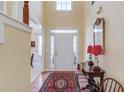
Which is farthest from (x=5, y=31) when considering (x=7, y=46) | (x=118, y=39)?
(x=118, y=39)

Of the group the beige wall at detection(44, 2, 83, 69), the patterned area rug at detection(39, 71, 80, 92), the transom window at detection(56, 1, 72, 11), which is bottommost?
the patterned area rug at detection(39, 71, 80, 92)

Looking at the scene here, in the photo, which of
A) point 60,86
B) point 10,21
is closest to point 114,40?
point 10,21

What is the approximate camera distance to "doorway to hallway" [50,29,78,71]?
1057 cm

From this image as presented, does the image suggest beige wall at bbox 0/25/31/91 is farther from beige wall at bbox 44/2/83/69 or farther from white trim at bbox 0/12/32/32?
beige wall at bbox 44/2/83/69

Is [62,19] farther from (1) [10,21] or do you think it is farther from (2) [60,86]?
(1) [10,21]

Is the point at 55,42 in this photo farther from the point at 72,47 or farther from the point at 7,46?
the point at 7,46

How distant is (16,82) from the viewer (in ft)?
7.70

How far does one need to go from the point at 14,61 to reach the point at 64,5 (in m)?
8.89

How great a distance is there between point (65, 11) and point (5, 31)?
8817 millimetres

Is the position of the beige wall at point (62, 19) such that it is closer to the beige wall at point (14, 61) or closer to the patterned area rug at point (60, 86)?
the patterned area rug at point (60, 86)

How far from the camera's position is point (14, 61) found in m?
2.27

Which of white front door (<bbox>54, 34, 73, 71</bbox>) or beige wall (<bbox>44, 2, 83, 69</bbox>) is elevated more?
beige wall (<bbox>44, 2, 83, 69</bbox>)

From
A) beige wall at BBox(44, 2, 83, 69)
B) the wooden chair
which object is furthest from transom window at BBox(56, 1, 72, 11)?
the wooden chair

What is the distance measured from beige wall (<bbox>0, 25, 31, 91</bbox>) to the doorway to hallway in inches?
301
